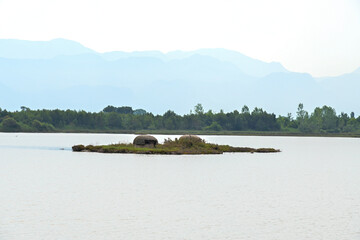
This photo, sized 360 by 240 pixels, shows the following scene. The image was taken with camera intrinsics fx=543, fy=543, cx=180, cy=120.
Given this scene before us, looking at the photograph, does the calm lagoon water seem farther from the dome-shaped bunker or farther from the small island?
the dome-shaped bunker

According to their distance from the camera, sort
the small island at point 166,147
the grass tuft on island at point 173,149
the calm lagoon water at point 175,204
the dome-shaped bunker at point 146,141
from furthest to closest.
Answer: the dome-shaped bunker at point 146,141 → the small island at point 166,147 → the grass tuft on island at point 173,149 → the calm lagoon water at point 175,204

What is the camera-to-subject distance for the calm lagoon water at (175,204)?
2817 cm

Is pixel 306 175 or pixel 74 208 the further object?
pixel 306 175

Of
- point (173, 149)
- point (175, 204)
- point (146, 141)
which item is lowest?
point (175, 204)

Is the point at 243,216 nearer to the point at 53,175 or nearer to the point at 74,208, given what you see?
the point at 74,208

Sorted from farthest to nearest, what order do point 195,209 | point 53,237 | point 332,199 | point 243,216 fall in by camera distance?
point 332,199, point 195,209, point 243,216, point 53,237

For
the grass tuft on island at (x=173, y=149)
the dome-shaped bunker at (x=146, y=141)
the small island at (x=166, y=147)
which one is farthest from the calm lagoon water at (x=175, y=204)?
the dome-shaped bunker at (x=146, y=141)

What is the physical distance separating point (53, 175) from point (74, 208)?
23.1m

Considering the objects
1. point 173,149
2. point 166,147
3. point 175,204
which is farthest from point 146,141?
point 175,204

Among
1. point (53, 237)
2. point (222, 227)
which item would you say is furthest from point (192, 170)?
point (53, 237)

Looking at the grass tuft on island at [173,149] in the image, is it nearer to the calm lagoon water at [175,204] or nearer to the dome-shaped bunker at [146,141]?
the dome-shaped bunker at [146,141]

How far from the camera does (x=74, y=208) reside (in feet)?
114

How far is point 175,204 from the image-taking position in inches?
1478

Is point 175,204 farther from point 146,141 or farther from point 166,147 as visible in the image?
point 146,141
